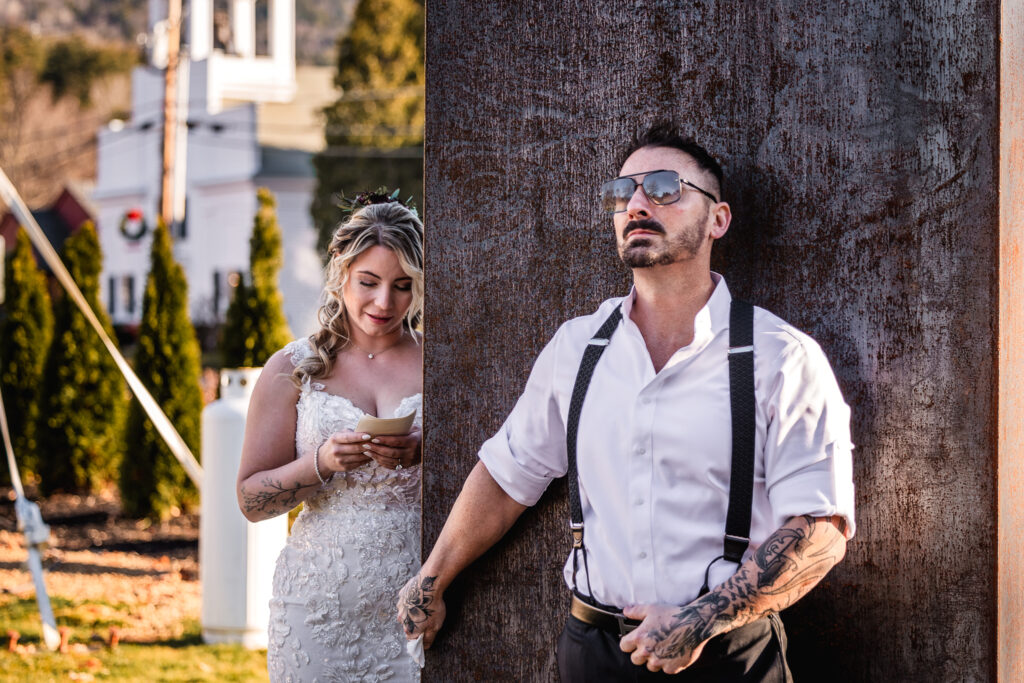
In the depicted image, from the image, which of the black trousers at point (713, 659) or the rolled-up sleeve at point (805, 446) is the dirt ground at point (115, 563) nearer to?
the black trousers at point (713, 659)

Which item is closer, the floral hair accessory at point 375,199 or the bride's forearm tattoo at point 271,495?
the bride's forearm tattoo at point 271,495

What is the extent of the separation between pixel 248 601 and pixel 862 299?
14.8ft

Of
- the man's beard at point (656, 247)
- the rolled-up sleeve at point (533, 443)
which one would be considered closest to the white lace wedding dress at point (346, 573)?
the rolled-up sleeve at point (533, 443)

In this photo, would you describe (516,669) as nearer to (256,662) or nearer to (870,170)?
(870,170)

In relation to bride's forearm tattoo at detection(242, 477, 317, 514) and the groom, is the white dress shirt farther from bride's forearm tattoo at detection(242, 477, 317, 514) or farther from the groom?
bride's forearm tattoo at detection(242, 477, 317, 514)

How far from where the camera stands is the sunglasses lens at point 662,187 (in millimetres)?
2027

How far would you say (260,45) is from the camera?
29125mm

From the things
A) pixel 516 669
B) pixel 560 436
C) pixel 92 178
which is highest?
pixel 92 178

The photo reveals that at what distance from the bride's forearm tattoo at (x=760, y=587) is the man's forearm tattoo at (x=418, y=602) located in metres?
0.74

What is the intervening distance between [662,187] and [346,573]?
1.63 m

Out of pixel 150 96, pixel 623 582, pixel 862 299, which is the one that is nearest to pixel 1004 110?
pixel 862 299

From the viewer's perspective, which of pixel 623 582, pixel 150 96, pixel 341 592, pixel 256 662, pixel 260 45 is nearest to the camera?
pixel 623 582

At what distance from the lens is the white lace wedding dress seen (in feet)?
9.96

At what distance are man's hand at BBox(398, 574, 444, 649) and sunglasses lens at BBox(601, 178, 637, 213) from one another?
1.03 m
